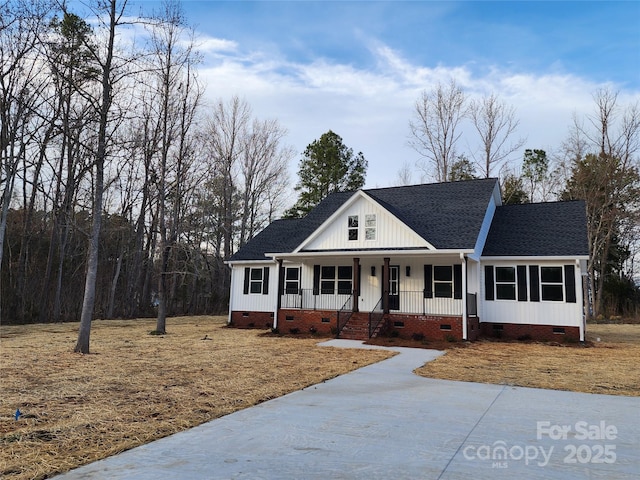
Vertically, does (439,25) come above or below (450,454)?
above

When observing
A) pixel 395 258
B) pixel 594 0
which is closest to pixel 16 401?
pixel 395 258

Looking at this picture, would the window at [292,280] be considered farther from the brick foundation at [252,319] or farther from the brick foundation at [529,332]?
the brick foundation at [529,332]

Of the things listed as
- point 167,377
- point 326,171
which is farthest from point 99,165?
point 326,171

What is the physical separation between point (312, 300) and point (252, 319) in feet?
11.9

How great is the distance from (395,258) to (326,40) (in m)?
8.35

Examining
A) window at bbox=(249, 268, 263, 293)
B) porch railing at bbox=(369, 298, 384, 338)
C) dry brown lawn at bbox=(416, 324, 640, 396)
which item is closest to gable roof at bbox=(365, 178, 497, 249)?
porch railing at bbox=(369, 298, 384, 338)

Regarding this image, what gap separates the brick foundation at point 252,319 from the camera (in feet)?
64.7

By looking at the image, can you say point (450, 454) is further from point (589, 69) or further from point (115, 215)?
point (115, 215)

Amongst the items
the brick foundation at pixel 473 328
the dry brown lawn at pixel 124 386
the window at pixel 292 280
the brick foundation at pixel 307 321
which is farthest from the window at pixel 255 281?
the brick foundation at pixel 473 328

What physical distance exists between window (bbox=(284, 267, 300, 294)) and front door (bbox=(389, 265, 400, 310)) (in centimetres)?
417

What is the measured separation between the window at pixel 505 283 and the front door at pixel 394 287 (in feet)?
11.8

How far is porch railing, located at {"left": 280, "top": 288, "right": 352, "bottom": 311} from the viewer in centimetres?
1748

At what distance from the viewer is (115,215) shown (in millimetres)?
26641

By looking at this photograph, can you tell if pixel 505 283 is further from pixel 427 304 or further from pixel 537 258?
pixel 427 304
